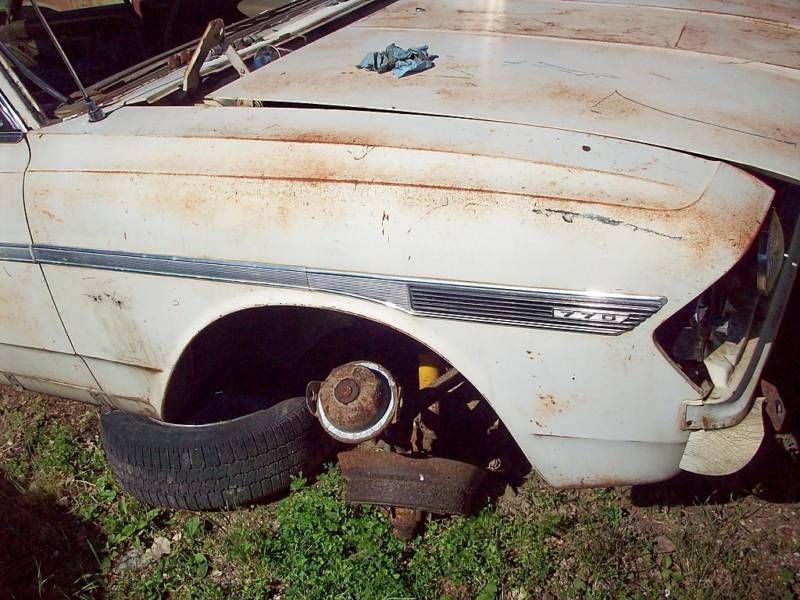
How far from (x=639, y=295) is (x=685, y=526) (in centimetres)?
104

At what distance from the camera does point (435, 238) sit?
1.93m

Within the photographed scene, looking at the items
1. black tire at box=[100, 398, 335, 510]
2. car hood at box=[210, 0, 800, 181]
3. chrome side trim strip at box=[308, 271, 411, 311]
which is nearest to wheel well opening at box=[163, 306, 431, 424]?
black tire at box=[100, 398, 335, 510]

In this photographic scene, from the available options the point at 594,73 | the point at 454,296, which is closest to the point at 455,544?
the point at 454,296

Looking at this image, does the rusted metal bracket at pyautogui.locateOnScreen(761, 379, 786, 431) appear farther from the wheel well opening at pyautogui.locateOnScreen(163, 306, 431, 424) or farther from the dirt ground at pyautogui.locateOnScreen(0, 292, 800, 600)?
the wheel well opening at pyautogui.locateOnScreen(163, 306, 431, 424)

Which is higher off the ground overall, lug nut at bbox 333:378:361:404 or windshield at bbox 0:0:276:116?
windshield at bbox 0:0:276:116

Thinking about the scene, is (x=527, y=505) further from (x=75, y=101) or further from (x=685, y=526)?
(x=75, y=101)

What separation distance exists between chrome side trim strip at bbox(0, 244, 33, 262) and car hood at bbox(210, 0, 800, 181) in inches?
30.5

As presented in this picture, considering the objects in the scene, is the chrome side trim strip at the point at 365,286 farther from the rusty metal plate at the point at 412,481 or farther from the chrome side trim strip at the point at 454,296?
the rusty metal plate at the point at 412,481

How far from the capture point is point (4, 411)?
11.0 ft

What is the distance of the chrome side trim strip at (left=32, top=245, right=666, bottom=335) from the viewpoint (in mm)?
1854

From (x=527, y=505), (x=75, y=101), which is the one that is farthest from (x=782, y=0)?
→ (x=75, y=101)

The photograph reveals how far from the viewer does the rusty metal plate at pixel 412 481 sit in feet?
7.54

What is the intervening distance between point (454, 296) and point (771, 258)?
31.6 inches

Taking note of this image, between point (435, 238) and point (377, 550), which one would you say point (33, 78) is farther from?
point (377, 550)
